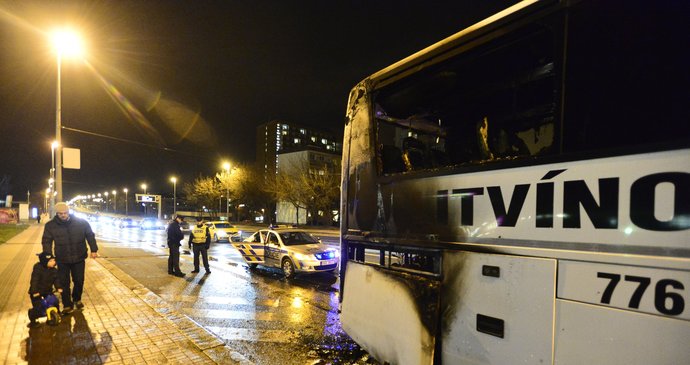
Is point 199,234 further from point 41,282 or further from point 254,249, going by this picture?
point 41,282

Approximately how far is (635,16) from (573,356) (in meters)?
1.83

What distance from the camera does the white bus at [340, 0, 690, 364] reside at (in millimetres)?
1769

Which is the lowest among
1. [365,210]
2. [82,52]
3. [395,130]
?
[365,210]

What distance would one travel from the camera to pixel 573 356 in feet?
6.46

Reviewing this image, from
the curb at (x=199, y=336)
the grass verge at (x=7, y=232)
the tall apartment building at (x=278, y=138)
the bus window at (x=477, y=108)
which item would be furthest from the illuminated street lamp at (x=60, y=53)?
the tall apartment building at (x=278, y=138)

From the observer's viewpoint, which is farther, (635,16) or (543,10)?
(543,10)

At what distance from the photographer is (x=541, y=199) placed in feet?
7.11

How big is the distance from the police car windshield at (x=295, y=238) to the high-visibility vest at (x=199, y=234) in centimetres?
239

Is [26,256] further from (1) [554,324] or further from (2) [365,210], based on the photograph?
(1) [554,324]

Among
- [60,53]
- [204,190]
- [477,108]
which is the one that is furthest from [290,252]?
[204,190]

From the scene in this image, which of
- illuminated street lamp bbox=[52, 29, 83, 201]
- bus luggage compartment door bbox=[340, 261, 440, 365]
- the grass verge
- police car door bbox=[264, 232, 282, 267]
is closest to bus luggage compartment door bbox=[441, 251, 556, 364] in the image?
bus luggage compartment door bbox=[340, 261, 440, 365]

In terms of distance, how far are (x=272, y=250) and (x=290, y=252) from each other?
3.19 ft

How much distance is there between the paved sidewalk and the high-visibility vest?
3.47 meters

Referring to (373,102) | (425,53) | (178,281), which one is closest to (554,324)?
(425,53)
